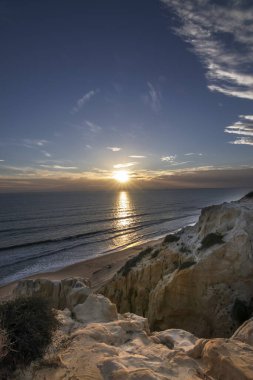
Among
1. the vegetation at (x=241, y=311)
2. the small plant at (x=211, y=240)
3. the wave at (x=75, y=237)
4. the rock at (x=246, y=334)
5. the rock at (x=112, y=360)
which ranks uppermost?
the small plant at (x=211, y=240)

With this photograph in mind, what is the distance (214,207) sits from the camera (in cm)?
1644

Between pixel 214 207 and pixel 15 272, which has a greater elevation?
pixel 214 207

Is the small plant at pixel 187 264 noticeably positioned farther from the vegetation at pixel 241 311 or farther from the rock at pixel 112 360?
the rock at pixel 112 360

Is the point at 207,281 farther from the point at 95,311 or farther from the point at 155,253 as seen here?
the point at 95,311

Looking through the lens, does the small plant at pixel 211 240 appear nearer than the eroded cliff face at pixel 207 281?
No

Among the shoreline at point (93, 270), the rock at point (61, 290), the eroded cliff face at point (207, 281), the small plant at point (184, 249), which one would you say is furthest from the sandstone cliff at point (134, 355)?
the shoreline at point (93, 270)

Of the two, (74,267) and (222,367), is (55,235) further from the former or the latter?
(222,367)

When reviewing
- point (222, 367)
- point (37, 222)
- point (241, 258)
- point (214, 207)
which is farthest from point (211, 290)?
point (37, 222)

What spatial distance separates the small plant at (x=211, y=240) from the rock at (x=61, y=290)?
224 inches

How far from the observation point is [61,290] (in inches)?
481

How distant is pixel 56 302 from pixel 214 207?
31.7 ft

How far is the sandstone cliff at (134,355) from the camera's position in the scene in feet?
18.5

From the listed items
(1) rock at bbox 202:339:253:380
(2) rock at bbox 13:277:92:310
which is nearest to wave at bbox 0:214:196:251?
(2) rock at bbox 13:277:92:310

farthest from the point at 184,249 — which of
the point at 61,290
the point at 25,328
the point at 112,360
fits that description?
the point at 25,328
